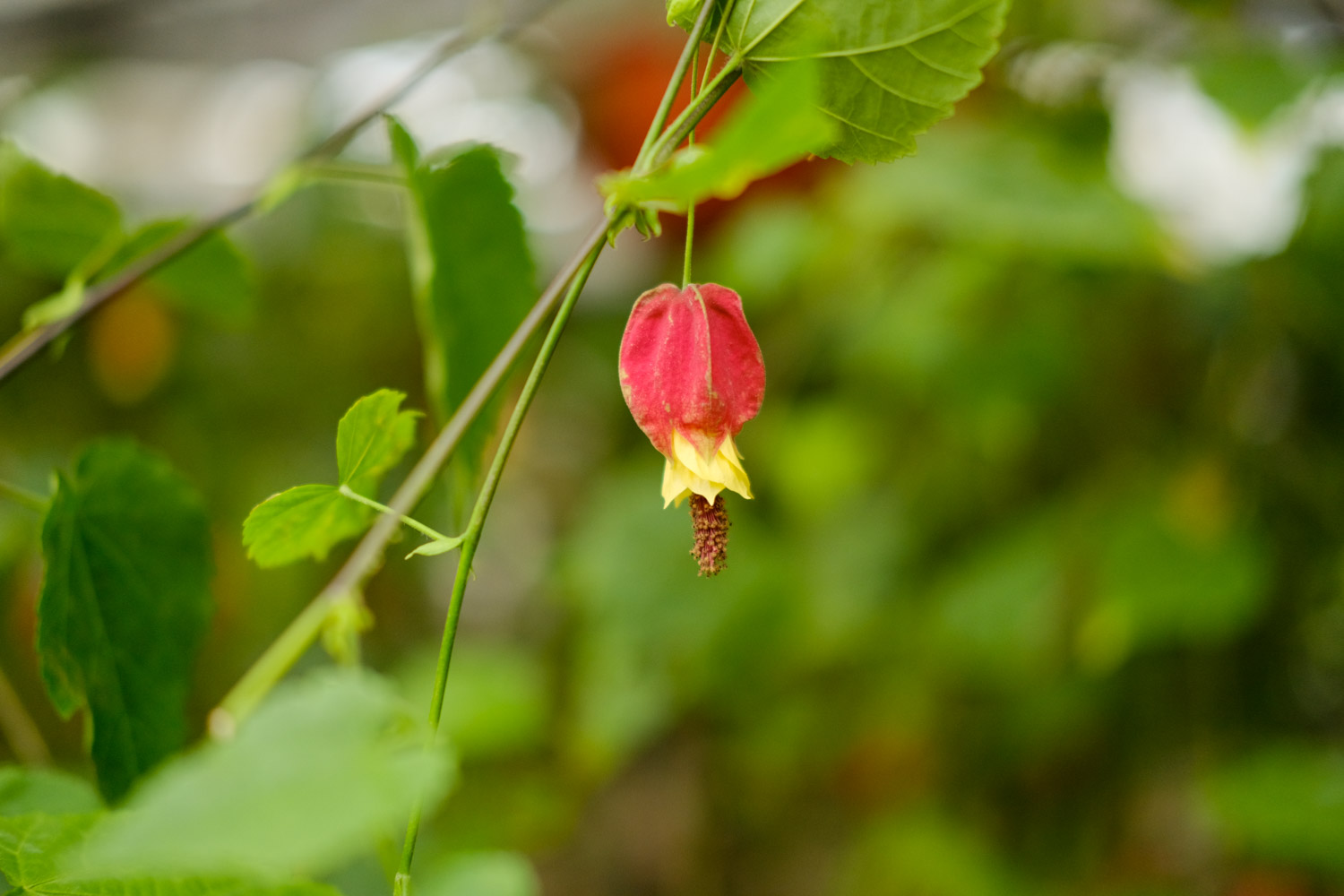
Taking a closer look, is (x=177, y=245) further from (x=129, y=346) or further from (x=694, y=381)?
(x=129, y=346)

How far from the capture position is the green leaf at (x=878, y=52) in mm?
235

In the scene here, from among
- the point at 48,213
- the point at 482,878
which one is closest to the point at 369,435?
the point at 482,878

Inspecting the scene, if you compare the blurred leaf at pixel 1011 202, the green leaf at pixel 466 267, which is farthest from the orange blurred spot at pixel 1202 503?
the green leaf at pixel 466 267

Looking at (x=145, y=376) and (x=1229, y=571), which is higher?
(x=145, y=376)

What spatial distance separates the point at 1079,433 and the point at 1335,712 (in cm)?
36

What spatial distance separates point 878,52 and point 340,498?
20cm

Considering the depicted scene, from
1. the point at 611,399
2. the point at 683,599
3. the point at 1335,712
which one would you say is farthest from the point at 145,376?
the point at 1335,712

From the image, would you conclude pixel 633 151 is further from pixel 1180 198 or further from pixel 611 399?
pixel 1180 198

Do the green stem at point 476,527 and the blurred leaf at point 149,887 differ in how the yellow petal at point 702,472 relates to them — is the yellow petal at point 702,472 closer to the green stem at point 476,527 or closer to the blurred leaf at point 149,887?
the green stem at point 476,527

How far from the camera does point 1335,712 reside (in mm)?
947

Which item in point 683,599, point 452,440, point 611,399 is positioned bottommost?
point 452,440

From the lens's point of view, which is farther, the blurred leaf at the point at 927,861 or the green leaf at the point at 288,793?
the blurred leaf at the point at 927,861

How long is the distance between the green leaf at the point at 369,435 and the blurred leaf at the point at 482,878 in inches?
4.6

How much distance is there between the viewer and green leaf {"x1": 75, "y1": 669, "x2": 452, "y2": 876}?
150 millimetres
